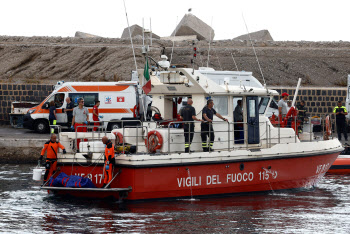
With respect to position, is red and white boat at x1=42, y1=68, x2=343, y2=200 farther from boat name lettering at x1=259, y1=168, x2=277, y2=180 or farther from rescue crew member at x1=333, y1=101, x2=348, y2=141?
rescue crew member at x1=333, y1=101, x2=348, y2=141

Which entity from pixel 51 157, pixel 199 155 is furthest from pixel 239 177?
pixel 51 157

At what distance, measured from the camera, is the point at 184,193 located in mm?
14406

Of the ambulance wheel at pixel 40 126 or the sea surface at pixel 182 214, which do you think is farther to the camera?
the ambulance wheel at pixel 40 126

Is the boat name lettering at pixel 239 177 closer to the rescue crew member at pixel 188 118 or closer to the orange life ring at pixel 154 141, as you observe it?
the rescue crew member at pixel 188 118

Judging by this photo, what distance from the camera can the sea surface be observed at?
40.0 ft

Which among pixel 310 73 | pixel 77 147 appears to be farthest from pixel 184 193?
pixel 310 73

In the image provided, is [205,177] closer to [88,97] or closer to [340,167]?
[340,167]

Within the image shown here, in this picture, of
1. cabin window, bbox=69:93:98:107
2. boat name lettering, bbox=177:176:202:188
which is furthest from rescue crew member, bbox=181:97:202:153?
cabin window, bbox=69:93:98:107

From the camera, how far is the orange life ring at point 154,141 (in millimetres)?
14289

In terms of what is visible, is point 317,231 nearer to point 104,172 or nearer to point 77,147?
point 104,172

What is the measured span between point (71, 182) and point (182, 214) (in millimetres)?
2440

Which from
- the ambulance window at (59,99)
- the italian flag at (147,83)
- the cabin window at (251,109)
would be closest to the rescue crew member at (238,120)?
the cabin window at (251,109)

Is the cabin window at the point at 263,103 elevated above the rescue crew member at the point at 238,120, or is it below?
above

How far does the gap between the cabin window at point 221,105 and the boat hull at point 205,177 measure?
135cm
